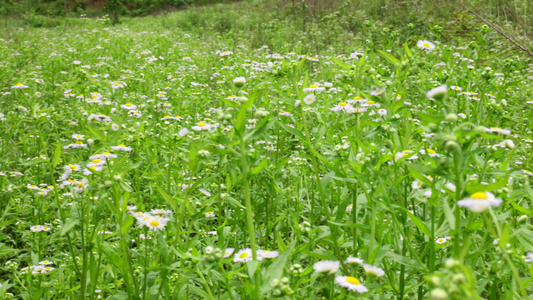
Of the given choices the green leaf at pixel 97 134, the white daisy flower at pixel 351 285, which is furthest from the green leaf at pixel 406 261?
the green leaf at pixel 97 134

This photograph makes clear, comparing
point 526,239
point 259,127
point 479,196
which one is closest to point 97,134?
point 259,127

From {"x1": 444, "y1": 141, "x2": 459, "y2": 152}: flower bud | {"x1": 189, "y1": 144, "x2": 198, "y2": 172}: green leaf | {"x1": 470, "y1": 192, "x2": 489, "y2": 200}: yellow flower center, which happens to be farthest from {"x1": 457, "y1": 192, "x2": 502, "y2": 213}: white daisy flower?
{"x1": 189, "y1": 144, "x2": 198, "y2": 172}: green leaf

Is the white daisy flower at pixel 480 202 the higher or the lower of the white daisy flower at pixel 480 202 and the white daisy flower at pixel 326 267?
the higher

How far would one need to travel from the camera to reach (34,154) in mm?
3227

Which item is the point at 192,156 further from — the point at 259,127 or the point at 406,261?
the point at 406,261

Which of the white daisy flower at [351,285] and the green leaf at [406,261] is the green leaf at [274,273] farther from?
the green leaf at [406,261]

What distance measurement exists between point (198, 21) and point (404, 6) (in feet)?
24.0

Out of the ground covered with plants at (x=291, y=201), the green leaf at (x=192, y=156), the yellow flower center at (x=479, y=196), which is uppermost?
the yellow flower center at (x=479, y=196)

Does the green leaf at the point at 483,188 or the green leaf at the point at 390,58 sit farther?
the green leaf at the point at 390,58

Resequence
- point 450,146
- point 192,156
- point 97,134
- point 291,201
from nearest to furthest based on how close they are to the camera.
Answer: point 450,146 < point 192,156 < point 97,134 < point 291,201

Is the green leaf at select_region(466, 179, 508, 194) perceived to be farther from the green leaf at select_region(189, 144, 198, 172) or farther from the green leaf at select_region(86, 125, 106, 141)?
the green leaf at select_region(86, 125, 106, 141)

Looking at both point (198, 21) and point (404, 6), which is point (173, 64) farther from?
point (198, 21)

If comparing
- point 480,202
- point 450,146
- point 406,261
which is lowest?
point 406,261

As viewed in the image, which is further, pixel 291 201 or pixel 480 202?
pixel 291 201
